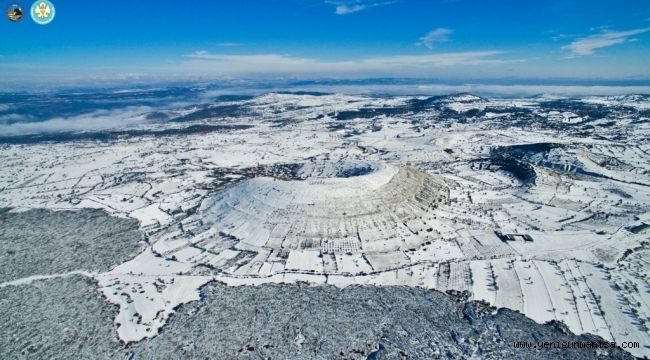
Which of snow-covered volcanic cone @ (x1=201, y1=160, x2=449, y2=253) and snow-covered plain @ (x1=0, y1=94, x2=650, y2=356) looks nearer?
snow-covered plain @ (x1=0, y1=94, x2=650, y2=356)

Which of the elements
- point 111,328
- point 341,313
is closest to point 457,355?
point 341,313

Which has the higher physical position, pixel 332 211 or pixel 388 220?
pixel 332 211

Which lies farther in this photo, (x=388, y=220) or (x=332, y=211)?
(x=332, y=211)

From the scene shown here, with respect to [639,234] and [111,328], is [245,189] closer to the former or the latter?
[111,328]

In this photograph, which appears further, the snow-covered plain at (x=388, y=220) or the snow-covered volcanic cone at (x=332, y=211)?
the snow-covered volcanic cone at (x=332, y=211)
